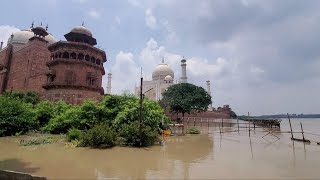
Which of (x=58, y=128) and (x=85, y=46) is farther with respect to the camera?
(x=85, y=46)

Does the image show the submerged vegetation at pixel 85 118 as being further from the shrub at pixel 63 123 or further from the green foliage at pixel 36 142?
the green foliage at pixel 36 142

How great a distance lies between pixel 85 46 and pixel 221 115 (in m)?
48.9

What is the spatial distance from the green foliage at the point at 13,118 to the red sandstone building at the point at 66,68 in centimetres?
1017

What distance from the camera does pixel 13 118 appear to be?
21.7m

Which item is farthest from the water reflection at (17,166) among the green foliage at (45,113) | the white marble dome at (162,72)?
the white marble dome at (162,72)

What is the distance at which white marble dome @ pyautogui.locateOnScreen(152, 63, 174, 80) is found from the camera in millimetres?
67312

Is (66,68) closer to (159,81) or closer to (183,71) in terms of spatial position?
(159,81)

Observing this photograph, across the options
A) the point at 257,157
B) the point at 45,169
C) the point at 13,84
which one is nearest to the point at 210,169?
the point at 257,157

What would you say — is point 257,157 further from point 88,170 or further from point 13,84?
point 13,84

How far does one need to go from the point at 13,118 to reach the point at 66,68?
13.4 meters

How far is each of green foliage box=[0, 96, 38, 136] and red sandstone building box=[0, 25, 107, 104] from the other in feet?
33.4

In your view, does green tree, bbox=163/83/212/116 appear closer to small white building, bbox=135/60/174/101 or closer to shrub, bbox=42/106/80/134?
small white building, bbox=135/60/174/101

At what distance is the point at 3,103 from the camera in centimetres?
2180

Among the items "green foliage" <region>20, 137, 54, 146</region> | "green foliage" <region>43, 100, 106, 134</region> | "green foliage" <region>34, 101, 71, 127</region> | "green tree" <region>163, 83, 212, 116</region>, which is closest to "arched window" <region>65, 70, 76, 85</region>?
"green foliage" <region>34, 101, 71, 127</region>
